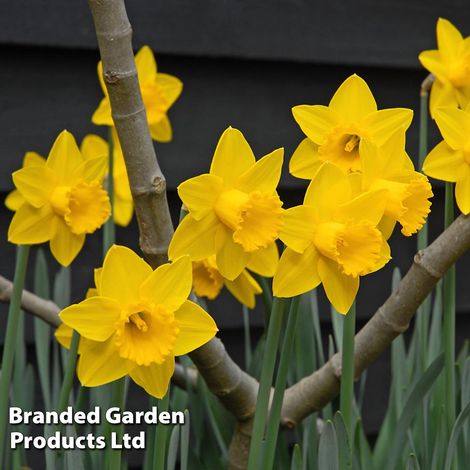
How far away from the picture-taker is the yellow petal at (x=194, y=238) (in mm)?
662

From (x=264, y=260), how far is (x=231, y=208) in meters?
0.08

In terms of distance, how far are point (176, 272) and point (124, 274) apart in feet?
0.13

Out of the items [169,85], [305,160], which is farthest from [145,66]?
[305,160]

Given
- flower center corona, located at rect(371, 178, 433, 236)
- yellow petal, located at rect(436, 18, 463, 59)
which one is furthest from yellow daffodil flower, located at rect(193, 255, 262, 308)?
yellow petal, located at rect(436, 18, 463, 59)

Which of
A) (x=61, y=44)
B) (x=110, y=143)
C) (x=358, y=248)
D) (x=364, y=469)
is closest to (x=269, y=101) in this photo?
(x=61, y=44)

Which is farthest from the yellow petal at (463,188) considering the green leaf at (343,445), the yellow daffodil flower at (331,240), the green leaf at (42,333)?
the green leaf at (42,333)

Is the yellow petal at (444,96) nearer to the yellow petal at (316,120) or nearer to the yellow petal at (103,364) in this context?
the yellow petal at (316,120)

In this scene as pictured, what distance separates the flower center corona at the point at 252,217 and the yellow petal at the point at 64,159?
200mm

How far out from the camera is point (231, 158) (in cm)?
67

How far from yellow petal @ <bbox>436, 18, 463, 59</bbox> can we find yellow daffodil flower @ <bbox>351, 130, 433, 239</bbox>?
0.25m

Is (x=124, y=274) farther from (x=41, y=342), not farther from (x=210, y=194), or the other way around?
(x=41, y=342)

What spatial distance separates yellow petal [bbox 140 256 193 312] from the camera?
63 cm

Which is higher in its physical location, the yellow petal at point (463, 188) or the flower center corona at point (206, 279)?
the yellow petal at point (463, 188)

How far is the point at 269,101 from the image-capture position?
1.49 meters
